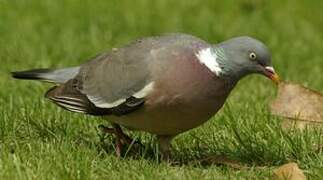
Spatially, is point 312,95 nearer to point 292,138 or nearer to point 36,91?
point 292,138

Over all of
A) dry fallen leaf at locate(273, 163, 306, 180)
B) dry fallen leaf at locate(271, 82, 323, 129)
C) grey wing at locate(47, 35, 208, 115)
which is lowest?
dry fallen leaf at locate(273, 163, 306, 180)

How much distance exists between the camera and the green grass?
429cm

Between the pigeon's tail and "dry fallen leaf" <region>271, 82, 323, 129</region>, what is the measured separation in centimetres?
111

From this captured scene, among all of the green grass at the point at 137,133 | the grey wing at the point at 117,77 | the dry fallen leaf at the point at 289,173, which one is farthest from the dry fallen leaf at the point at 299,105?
the grey wing at the point at 117,77

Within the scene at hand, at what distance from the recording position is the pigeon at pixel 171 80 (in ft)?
13.8

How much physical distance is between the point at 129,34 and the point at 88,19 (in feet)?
1.37

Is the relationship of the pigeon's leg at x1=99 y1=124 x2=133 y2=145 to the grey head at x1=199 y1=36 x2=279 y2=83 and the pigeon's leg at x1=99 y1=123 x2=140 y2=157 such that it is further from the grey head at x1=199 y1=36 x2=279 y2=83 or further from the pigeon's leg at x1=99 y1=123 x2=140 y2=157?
the grey head at x1=199 y1=36 x2=279 y2=83

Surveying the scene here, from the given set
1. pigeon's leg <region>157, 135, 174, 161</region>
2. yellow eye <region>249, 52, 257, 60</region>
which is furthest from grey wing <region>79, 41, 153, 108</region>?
yellow eye <region>249, 52, 257, 60</region>

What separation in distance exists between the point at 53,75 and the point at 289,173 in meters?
1.51

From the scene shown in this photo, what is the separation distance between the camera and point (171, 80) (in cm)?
421

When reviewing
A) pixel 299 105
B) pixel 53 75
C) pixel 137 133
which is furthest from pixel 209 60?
pixel 53 75

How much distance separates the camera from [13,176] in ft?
13.3

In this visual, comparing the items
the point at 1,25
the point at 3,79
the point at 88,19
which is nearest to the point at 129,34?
the point at 88,19

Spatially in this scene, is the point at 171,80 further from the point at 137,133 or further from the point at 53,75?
the point at 53,75
